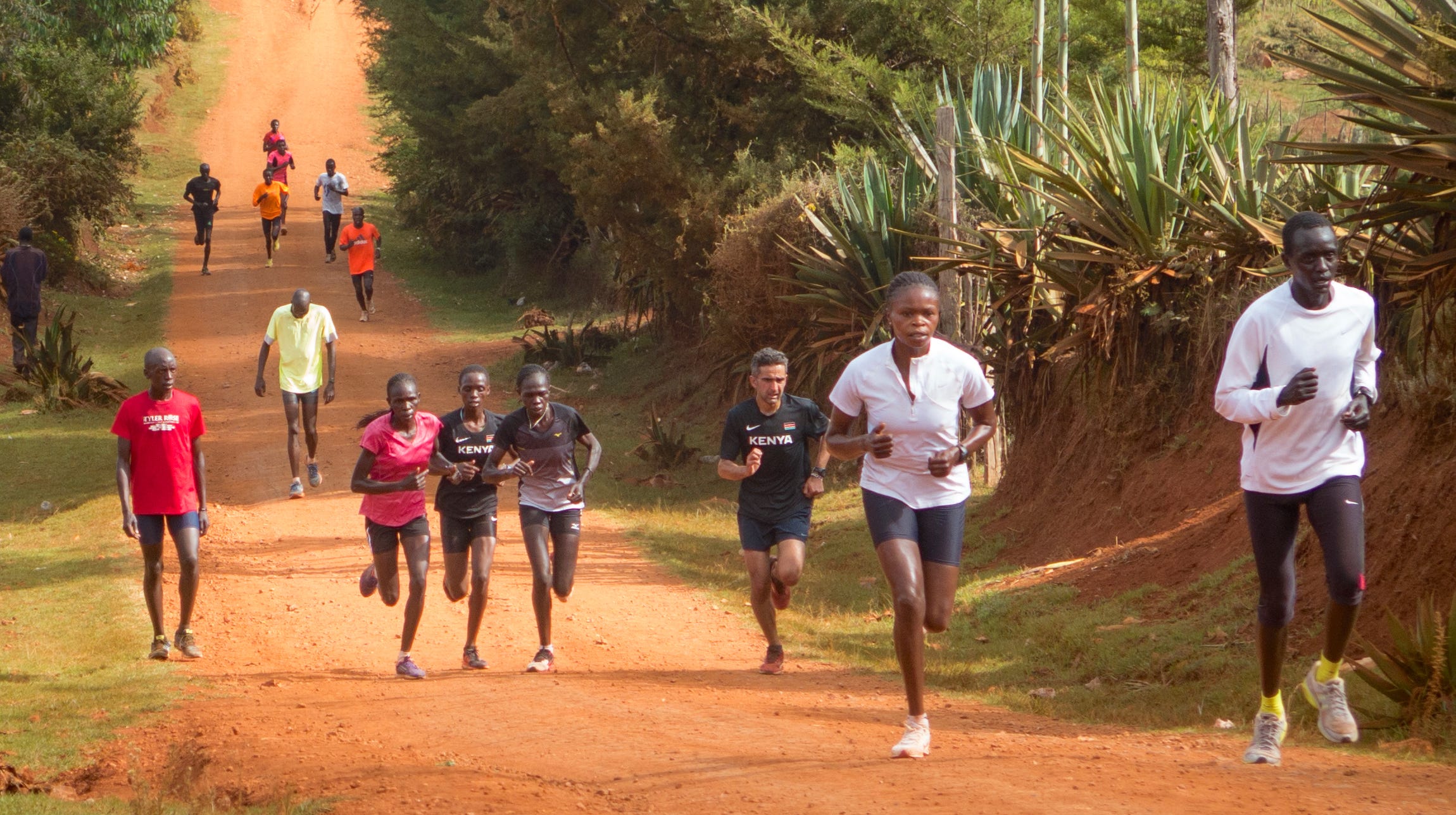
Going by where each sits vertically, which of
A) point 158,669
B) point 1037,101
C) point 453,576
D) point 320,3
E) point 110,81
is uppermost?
point 320,3

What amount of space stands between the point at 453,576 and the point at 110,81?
23171 mm

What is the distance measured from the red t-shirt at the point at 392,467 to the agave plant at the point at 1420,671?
17.1ft

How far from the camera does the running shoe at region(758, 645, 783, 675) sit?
8969 mm

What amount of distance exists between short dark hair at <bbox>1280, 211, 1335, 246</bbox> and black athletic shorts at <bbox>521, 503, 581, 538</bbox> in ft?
14.4

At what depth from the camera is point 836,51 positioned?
19.0 meters

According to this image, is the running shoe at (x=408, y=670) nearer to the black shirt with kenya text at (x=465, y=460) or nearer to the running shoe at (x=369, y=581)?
the running shoe at (x=369, y=581)

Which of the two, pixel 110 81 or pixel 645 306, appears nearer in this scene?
pixel 645 306

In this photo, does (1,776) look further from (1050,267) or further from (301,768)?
(1050,267)

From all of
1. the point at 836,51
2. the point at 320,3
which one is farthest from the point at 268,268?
the point at 320,3

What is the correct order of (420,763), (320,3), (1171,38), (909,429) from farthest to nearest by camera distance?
1. (320,3)
2. (1171,38)
3. (420,763)
4. (909,429)

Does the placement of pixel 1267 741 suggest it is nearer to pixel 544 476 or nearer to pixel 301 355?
pixel 544 476

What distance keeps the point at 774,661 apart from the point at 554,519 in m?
1.68

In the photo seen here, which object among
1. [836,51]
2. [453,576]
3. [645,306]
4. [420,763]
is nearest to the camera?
[420,763]

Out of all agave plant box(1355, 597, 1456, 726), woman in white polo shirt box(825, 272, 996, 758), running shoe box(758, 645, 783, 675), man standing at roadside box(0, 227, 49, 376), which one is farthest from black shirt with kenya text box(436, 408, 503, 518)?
man standing at roadside box(0, 227, 49, 376)
